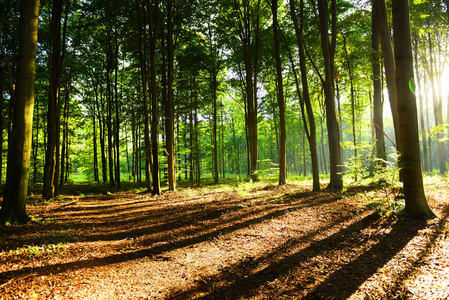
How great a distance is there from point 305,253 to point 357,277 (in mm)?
909

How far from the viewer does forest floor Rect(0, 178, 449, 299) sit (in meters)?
2.93

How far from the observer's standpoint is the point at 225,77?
2103 centimetres

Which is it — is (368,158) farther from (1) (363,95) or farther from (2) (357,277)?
(1) (363,95)

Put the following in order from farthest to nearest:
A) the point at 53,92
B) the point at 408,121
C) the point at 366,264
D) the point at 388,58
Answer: the point at 53,92 → the point at 388,58 → the point at 408,121 → the point at 366,264

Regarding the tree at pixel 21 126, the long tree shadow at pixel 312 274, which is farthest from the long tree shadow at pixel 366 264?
the tree at pixel 21 126

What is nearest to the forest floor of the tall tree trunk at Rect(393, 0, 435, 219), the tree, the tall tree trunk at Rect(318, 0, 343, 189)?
the tall tree trunk at Rect(393, 0, 435, 219)

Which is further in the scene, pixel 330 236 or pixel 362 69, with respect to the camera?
pixel 362 69

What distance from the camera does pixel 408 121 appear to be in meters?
5.18

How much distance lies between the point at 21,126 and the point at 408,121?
9.67 meters

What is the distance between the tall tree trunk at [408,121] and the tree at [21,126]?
942 centimetres

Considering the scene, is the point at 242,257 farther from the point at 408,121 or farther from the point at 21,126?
the point at 21,126

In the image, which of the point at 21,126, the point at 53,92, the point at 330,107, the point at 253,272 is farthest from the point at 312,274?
the point at 53,92

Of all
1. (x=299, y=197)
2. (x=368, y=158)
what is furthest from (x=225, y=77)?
(x=368, y=158)

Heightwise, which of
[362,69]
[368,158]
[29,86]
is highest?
[362,69]
